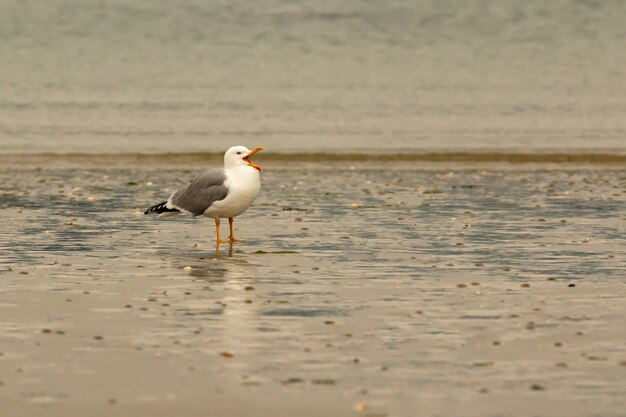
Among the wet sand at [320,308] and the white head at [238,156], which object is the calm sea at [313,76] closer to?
the wet sand at [320,308]

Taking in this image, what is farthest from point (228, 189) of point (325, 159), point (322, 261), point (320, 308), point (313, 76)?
point (313, 76)

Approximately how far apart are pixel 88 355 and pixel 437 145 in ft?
97.6

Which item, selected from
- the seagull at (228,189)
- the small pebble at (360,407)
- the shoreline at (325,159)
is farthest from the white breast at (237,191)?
the shoreline at (325,159)

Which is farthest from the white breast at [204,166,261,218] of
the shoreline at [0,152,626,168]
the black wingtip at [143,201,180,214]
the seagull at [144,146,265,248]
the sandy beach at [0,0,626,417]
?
the shoreline at [0,152,626,168]

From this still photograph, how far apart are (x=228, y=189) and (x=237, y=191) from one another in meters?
0.16

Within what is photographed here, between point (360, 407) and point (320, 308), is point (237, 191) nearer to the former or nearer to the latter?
point (320, 308)

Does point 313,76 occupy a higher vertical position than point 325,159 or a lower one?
higher

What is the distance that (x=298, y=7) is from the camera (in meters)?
120

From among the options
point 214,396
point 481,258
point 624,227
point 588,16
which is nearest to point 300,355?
point 214,396

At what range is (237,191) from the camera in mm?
19797

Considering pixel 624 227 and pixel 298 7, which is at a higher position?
pixel 298 7

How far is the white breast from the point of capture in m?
19.8

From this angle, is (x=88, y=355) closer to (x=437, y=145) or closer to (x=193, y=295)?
(x=193, y=295)

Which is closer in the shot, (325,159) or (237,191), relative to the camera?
(237,191)
